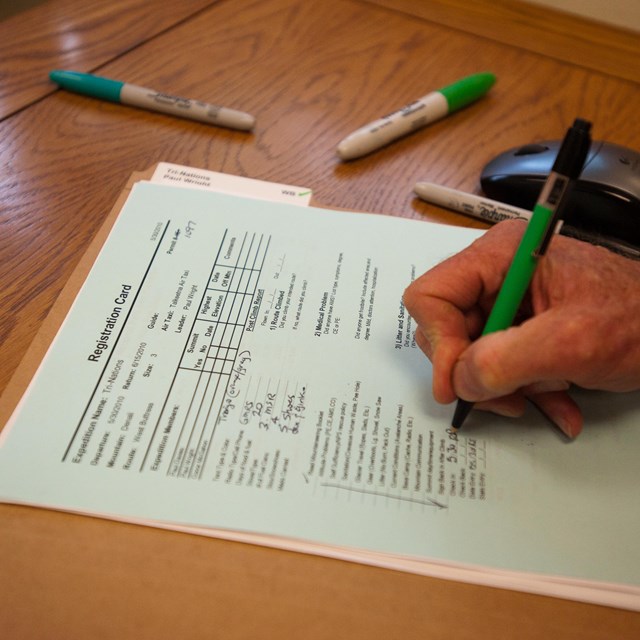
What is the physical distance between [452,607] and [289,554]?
0.11 meters

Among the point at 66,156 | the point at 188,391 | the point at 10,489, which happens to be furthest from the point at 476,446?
the point at 66,156

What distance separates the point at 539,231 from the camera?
0.42 m

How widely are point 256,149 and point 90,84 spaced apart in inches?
8.1

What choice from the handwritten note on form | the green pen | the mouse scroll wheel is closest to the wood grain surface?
the handwritten note on form

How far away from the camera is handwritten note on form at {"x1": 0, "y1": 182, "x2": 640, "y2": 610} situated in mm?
427

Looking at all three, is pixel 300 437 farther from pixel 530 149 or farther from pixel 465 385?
pixel 530 149

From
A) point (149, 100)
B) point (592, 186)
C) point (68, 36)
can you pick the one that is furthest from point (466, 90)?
point (68, 36)

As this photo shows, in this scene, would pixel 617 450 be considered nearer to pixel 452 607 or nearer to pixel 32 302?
pixel 452 607

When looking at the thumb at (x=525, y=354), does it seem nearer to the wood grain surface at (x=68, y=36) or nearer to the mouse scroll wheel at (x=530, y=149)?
the mouse scroll wheel at (x=530, y=149)

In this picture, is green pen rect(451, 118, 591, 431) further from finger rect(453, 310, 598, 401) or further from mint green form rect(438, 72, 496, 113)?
mint green form rect(438, 72, 496, 113)

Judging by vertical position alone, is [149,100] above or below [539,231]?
above

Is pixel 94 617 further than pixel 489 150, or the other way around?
pixel 489 150

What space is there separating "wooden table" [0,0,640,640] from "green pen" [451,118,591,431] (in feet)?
0.49

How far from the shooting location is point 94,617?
1.30ft
